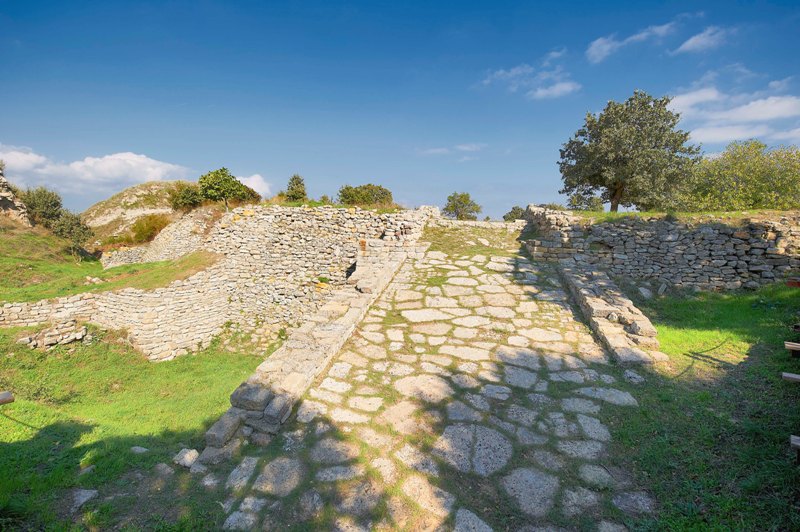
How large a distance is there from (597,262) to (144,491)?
964 cm

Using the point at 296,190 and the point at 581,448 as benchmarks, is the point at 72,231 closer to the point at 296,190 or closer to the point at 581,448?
the point at 296,190

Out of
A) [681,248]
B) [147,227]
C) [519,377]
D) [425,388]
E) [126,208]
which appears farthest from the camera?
[126,208]

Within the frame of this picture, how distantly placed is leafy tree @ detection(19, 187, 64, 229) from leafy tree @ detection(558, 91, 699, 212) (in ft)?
98.0

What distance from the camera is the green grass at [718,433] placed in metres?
2.10

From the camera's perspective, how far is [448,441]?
2850 mm

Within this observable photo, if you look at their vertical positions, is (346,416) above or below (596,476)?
above

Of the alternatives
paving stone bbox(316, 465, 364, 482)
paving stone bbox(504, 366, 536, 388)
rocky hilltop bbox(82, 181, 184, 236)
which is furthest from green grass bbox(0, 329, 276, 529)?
rocky hilltop bbox(82, 181, 184, 236)

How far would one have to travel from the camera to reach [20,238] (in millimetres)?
16281

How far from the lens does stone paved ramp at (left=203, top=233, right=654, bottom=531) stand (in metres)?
2.22

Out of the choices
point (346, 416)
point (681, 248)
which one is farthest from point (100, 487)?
point (681, 248)

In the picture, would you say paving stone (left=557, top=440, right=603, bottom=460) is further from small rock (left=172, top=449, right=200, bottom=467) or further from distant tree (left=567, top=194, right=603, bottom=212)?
distant tree (left=567, top=194, right=603, bottom=212)

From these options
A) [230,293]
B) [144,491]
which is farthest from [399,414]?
[230,293]

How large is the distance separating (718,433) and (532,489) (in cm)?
172

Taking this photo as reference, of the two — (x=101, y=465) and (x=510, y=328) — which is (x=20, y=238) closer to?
(x=101, y=465)
